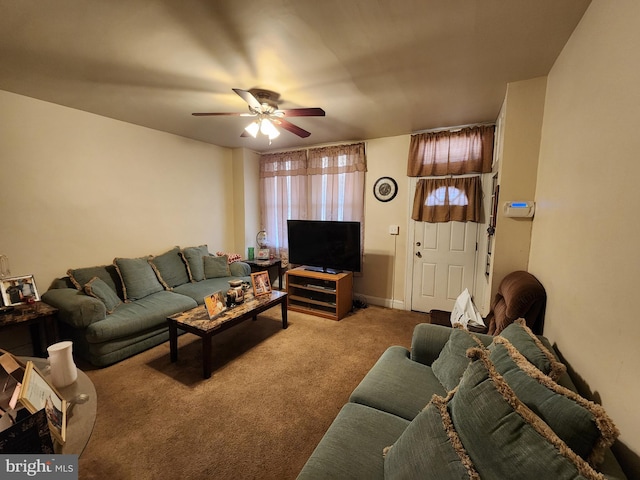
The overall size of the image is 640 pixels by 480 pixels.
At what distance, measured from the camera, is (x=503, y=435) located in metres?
0.82

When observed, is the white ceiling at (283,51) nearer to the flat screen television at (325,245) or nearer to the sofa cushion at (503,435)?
the flat screen television at (325,245)

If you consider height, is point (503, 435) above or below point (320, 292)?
above

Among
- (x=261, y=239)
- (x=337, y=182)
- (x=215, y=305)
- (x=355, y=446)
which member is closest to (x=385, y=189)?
(x=337, y=182)

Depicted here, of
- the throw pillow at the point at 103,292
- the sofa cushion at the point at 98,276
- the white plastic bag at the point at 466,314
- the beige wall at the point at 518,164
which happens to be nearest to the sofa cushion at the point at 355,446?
the white plastic bag at the point at 466,314

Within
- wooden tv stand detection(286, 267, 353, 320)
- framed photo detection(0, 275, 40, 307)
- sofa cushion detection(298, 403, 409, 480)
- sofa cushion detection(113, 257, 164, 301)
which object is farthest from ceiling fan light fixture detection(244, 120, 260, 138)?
framed photo detection(0, 275, 40, 307)

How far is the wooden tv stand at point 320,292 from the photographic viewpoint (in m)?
3.60

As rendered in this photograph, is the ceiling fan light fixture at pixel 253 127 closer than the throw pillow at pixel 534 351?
No

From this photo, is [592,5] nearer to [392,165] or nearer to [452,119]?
[452,119]

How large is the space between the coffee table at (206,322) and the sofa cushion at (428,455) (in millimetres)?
1702

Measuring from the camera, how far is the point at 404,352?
1.99 meters

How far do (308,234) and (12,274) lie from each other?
3090 millimetres

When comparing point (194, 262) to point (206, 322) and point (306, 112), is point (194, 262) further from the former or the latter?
point (306, 112)

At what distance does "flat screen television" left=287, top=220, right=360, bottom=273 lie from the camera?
12.1 feet

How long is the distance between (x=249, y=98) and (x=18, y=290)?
8.79 ft
